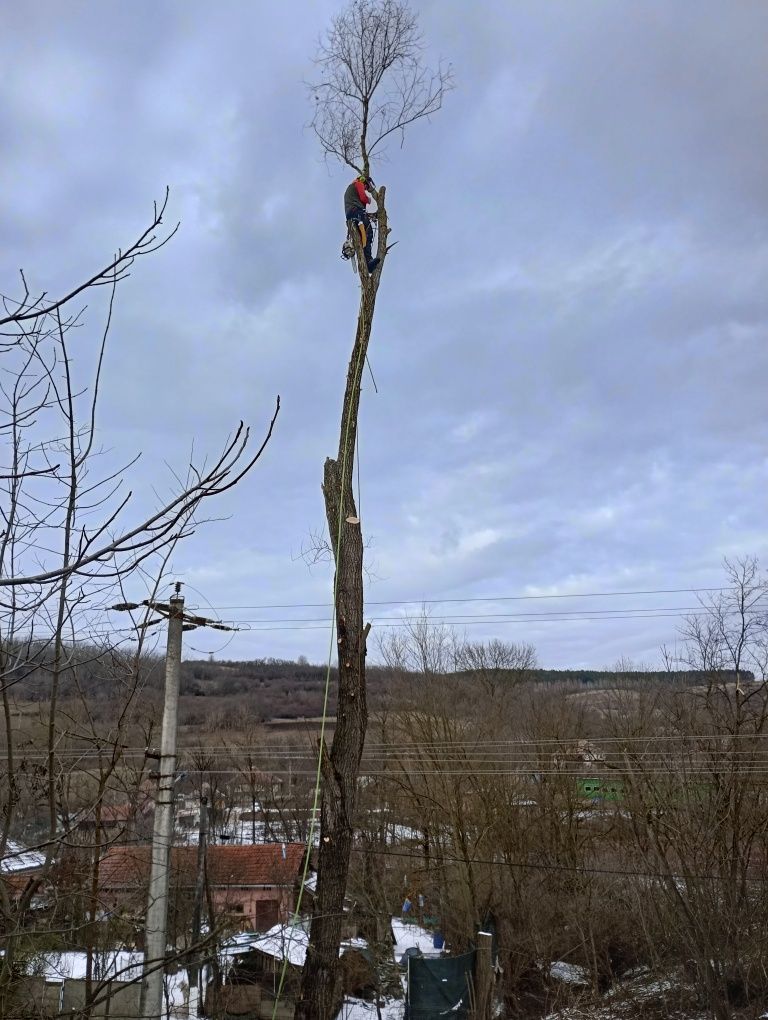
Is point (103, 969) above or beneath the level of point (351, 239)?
beneath

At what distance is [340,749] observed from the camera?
21.8 feet

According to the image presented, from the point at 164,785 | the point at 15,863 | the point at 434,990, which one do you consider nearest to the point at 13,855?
the point at 15,863

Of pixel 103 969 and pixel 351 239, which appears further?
pixel 103 969

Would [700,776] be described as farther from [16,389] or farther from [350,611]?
[16,389]

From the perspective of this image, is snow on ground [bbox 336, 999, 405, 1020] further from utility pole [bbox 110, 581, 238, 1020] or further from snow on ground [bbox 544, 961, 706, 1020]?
utility pole [bbox 110, 581, 238, 1020]

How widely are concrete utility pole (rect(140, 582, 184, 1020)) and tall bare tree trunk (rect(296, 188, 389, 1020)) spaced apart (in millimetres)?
1375

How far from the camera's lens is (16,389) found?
294 centimetres

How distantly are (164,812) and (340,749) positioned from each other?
225 cm

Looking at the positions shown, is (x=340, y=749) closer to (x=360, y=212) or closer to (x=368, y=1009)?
(x=360, y=212)

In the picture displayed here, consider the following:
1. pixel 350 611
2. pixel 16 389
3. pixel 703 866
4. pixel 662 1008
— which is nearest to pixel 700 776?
pixel 703 866

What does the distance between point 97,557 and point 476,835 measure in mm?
19044

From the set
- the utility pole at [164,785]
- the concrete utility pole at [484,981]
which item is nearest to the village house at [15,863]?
the utility pole at [164,785]

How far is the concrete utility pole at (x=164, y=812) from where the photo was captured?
6938mm

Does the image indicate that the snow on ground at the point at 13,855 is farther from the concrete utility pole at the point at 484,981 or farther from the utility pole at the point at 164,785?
the concrete utility pole at the point at 484,981
